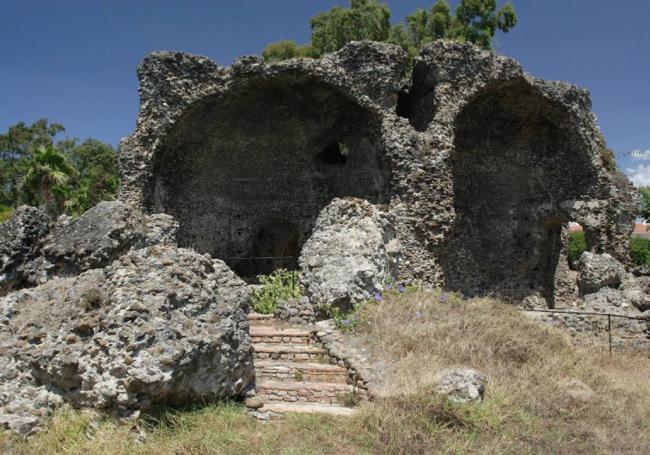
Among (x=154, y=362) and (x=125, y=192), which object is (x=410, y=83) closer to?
(x=125, y=192)

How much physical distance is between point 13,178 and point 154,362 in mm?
38714

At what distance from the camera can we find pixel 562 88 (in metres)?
13.8

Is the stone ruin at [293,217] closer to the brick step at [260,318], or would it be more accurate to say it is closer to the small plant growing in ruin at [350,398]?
the brick step at [260,318]

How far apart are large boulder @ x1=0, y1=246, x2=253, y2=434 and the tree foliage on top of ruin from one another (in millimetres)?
19905

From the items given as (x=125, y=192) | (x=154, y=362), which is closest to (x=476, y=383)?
(x=154, y=362)

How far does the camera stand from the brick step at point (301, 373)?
6.58 m

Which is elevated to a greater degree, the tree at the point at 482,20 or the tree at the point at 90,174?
the tree at the point at 482,20

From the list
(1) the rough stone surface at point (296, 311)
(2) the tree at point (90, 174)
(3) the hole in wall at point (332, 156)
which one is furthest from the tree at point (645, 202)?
(2) the tree at point (90, 174)

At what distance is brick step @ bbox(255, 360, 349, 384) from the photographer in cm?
658

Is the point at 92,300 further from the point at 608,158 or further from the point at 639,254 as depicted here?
the point at 639,254

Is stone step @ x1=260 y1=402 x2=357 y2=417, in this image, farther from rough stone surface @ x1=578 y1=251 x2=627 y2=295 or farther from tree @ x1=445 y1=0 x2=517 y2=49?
tree @ x1=445 y1=0 x2=517 y2=49

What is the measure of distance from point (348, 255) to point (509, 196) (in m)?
7.88

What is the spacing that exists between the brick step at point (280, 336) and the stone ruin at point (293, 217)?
916 millimetres

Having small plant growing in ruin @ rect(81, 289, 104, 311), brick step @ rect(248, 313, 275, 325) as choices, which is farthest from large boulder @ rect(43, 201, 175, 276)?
small plant growing in ruin @ rect(81, 289, 104, 311)
